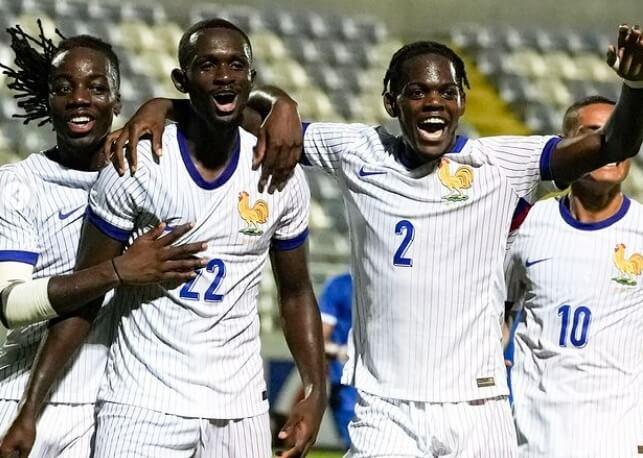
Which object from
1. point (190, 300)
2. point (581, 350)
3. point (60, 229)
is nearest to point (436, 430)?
point (190, 300)

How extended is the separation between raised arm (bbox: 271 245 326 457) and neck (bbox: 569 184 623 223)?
1.54 meters

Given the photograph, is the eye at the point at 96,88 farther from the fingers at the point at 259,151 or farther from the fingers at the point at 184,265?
the fingers at the point at 184,265

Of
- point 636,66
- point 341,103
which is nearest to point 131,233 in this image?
point 636,66

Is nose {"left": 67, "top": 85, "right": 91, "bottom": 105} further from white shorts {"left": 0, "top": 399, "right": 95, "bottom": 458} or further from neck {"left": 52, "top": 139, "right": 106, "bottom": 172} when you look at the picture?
white shorts {"left": 0, "top": 399, "right": 95, "bottom": 458}

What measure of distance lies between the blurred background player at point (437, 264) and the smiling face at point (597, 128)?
3.55ft

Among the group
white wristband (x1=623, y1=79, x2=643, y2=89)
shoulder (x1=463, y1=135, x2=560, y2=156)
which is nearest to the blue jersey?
shoulder (x1=463, y1=135, x2=560, y2=156)

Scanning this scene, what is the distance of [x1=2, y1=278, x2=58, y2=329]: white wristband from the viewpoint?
14.3ft

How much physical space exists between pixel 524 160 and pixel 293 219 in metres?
0.84

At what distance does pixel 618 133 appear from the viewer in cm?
430

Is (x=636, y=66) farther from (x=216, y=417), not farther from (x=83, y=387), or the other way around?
(x=83, y=387)

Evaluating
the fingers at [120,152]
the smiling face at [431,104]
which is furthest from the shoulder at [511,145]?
the fingers at [120,152]

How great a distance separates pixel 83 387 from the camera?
4684mm

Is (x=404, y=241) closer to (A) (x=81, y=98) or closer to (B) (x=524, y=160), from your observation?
(B) (x=524, y=160)

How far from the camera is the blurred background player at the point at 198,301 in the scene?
169 inches
